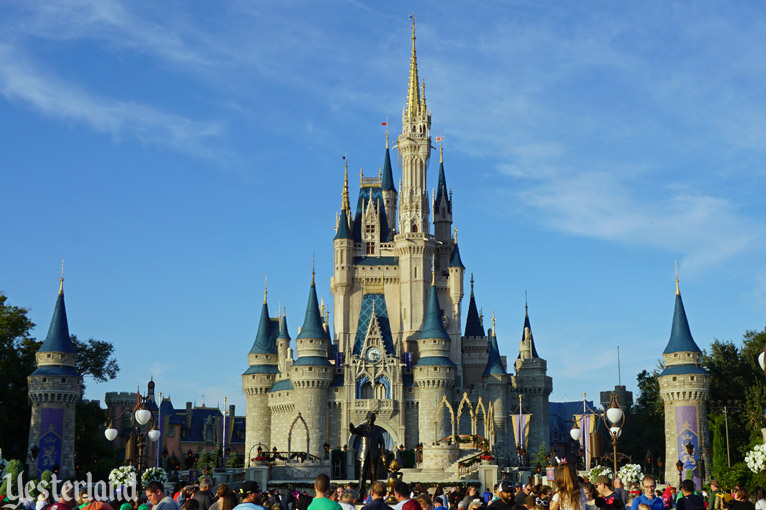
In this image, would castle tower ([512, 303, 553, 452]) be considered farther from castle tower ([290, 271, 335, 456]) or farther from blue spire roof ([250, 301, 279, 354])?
blue spire roof ([250, 301, 279, 354])

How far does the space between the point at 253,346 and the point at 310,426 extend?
36.6 ft

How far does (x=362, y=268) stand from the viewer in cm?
7825

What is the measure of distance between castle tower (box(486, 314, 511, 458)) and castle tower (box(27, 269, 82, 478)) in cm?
2738

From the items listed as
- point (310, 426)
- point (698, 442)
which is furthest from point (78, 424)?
point (698, 442)

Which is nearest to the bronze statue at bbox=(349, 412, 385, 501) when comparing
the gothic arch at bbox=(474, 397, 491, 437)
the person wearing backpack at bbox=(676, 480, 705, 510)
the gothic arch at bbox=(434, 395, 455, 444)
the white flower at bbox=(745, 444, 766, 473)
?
the white flower at bbox=(745, 444, 766, 473)

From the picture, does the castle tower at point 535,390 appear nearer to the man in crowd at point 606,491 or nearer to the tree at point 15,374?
the tree at point 15,374

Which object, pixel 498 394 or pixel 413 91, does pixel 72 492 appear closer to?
pixel 498 394

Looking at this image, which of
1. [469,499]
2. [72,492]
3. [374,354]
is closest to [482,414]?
[374,354]

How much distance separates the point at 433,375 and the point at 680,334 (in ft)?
55.8

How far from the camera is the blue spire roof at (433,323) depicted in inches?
2812

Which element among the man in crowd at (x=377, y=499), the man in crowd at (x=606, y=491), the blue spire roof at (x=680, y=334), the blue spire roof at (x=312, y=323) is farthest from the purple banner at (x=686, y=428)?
the man in crowd at (x=377, y=499)

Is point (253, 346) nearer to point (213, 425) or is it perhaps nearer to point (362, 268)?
point (362, 268)

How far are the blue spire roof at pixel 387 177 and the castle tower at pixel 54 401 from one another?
3200 centimetres

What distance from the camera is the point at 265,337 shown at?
7725cm
